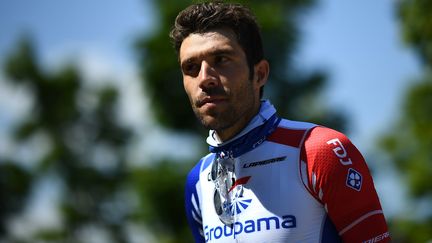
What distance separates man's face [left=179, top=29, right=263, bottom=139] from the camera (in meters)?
4.90

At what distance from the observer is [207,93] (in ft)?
16.1

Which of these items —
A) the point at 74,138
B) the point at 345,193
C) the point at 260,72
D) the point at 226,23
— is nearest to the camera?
the point at 345,193

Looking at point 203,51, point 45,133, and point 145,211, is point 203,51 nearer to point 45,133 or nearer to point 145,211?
point 145,211

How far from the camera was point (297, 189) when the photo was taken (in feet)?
15.3

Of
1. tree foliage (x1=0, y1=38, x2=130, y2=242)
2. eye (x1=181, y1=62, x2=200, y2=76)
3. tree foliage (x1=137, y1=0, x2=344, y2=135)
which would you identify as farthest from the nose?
tree foliage (x1=0, y1=38, x2=130, y2=242)

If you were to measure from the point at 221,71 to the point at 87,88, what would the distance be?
44248 millimetres

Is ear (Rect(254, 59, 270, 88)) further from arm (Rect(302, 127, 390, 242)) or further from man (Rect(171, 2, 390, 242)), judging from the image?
arm (Rect(302, 127, 390, 242))

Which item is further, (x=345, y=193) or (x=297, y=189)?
(x=297, y=189)

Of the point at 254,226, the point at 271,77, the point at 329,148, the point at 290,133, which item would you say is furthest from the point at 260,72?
the point at 271,77

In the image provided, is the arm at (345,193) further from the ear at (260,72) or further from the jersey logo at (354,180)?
the ear at (260,72)

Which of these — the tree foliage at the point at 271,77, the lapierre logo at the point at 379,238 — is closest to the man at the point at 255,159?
the lapierre logo at the point at 379,238

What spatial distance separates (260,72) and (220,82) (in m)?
0.39

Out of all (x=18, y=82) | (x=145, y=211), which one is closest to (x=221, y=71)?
(x=145, y=211)

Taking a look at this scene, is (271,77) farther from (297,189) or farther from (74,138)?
(297,189)
